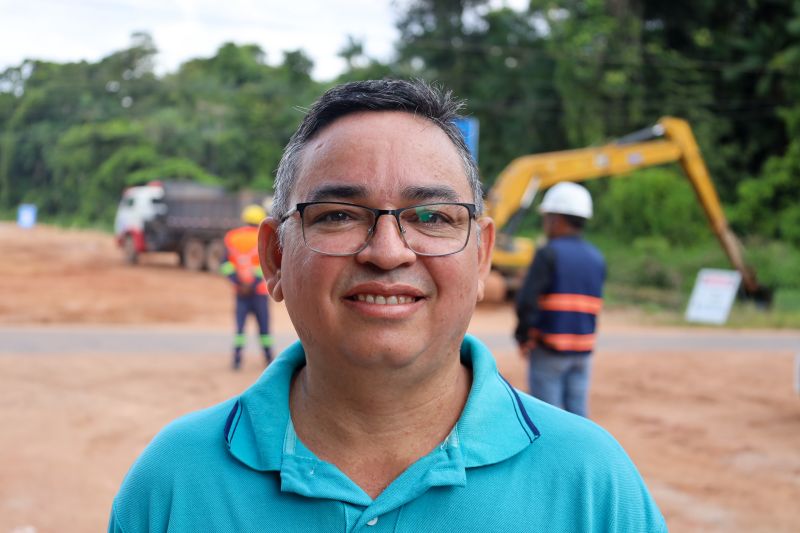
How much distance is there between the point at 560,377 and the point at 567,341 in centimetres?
25

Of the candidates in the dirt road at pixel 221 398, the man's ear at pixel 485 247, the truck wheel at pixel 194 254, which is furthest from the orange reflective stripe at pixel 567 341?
the truck wheel at pixel 194 254

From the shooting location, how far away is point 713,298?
16.2 metres

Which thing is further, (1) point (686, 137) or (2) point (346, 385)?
(1) point (686, 137)

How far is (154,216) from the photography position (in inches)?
967

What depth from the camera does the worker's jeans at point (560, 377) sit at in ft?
17.2

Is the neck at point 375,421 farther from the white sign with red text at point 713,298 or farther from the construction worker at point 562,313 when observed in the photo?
the white sign with red text at point 713,298

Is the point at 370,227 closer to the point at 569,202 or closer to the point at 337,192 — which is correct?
the point at 337,192

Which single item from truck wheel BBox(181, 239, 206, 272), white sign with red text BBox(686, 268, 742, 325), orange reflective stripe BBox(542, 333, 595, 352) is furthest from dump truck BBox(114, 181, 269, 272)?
orange reflective stripe BBox(542, 333, 595, 352)

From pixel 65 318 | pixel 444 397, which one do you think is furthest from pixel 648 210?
pixel 444 397

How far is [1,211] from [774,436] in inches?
2522

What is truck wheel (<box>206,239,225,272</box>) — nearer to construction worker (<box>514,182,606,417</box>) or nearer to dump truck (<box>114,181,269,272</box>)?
dump truck (<box>114,181,269,272</box>)

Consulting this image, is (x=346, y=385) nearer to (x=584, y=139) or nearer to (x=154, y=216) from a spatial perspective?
(x=154, y=216)

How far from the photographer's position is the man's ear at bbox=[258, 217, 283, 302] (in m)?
1.61

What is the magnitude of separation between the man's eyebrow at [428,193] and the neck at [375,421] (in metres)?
0.29
